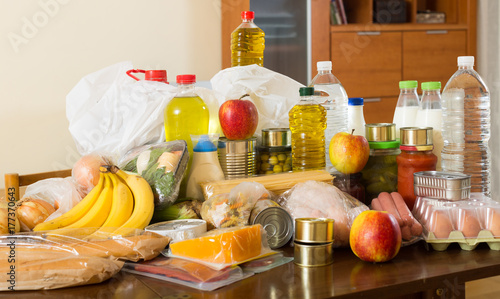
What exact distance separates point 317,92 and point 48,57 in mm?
1937

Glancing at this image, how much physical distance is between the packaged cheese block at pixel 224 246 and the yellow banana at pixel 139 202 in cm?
13

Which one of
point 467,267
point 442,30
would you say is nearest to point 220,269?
point 467,267

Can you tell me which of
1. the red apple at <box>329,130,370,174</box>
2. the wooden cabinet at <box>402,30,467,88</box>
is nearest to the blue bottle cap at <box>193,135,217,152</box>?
A: the red apple at <box>329,130,370,174</box>

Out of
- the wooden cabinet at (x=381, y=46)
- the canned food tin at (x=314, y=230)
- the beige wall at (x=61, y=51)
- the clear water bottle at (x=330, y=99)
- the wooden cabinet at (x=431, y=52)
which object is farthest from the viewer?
the wooden cabinet at (x=431, y=52)

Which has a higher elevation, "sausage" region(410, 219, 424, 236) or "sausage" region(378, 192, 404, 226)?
"sausage" region(378, 192, 404, 226)

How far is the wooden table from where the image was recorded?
0.81 meters

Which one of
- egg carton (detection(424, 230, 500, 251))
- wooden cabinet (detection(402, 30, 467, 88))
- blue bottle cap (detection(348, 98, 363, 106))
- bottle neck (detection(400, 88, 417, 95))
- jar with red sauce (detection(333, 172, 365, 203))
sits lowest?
egg carton (detection(424, 230, 500, 251))

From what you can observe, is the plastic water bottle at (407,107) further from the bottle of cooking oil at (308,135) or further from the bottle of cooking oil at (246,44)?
the bottle of cooking oil at (246,44)

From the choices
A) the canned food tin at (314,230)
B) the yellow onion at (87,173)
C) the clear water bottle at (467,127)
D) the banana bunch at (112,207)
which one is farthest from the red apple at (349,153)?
the yellow onion at (87,173)

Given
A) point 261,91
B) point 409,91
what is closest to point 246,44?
point 261,91

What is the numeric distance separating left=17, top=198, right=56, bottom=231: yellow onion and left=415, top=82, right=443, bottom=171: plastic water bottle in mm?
920

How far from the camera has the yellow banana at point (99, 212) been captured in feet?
3.48

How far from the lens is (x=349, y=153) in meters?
1.23

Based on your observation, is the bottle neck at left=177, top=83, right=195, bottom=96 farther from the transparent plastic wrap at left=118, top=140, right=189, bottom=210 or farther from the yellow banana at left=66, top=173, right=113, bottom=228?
the yellow banana at left=66, top=173, right=113, bottom=228
